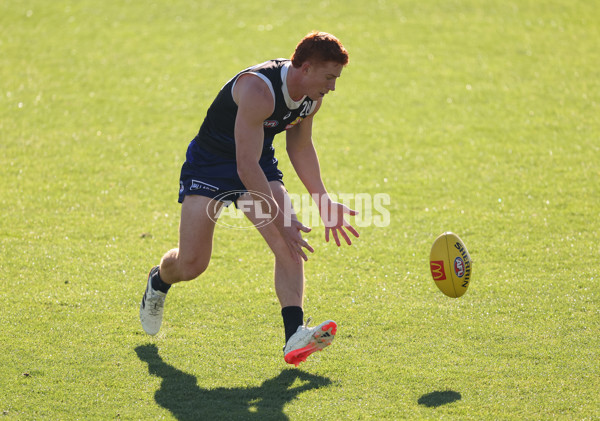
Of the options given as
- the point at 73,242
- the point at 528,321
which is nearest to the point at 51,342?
the point at 73,242

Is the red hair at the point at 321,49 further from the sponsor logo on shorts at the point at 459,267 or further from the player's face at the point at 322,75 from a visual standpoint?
the sponsor logo on shorts at the point at 459,267

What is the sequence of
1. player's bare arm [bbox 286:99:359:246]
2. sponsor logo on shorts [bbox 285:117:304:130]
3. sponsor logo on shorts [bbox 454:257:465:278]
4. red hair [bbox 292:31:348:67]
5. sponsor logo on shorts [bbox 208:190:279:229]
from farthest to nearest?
1. sponsor logo on shorts [bbox 454:257:465:278]
2. player's bare arm [bbox 286:99:359:246]
3. sponsor logo on shorts [bbox 285:117:304:130]
4. sponsor logo on shorts [bbox 208:190:279:229]
5. red hair [bbox 292:31:348:67]

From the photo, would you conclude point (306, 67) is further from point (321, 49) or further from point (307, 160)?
point (307, 160)

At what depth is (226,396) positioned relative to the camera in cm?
443

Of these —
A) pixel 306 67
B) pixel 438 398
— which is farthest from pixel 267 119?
pixel 438 398

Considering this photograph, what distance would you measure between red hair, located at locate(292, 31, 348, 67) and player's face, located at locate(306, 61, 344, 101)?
1.4 inches

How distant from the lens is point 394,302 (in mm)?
5754

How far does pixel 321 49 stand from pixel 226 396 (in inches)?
86.4

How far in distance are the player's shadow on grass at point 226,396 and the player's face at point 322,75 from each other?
184cm

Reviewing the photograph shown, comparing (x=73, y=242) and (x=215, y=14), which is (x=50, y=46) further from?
(x=73, y=242)

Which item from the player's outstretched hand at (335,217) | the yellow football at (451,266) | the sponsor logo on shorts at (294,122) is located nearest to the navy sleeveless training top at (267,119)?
the sponsor logo on shorts at (294,122)

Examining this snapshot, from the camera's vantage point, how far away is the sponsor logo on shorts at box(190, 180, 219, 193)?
494 cm

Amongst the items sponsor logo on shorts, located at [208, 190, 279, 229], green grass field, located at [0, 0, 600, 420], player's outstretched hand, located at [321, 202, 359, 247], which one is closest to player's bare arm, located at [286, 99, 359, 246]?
player's outstretched hand, located at [321, 202, 359, 247]

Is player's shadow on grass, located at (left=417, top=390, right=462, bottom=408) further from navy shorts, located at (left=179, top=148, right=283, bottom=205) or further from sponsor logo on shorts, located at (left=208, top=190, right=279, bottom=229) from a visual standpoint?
navy shorts, located at (left=179, top=148, right=283, bottom=205)
